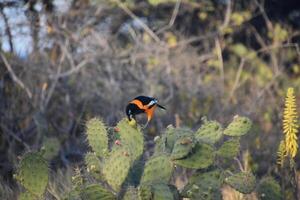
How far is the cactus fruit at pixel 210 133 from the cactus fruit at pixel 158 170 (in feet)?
1.26

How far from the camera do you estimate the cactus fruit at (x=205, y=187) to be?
3.67 metres

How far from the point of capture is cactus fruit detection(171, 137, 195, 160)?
3656 millimetres

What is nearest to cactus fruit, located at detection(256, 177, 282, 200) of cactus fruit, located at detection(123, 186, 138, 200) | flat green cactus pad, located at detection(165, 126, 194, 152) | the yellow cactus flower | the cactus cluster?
the cactus cluster

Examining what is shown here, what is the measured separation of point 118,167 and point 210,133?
77cm

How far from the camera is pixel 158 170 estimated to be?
3617 mm

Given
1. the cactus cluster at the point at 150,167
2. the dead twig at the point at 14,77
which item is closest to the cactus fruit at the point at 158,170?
the cactus cluster at the point at 150,167

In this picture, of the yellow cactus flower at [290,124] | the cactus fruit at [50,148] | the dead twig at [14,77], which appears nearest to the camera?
the yellow cactus flower at [290,124]

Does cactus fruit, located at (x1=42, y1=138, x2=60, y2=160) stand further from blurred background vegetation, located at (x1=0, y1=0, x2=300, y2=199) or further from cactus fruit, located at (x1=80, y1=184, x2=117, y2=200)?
cactus fruit, located at (x1=80, y1=184, x2=117, y2=200)

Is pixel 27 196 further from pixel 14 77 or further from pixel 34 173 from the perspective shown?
pixel 14 77

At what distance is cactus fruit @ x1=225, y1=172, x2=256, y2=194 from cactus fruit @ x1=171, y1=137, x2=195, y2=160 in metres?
0.35

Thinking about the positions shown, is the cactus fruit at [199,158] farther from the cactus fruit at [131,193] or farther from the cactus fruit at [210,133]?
the cactus fruit at [131,193]

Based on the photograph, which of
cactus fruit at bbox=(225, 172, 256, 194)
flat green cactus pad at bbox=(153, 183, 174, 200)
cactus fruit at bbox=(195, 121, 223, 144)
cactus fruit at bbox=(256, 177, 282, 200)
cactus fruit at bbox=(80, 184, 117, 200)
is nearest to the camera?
flat green cactus pad at bbox=(153, 183, 174, 200)

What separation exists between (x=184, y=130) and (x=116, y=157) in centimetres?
53

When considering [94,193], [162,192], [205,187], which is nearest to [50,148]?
[94,193]
